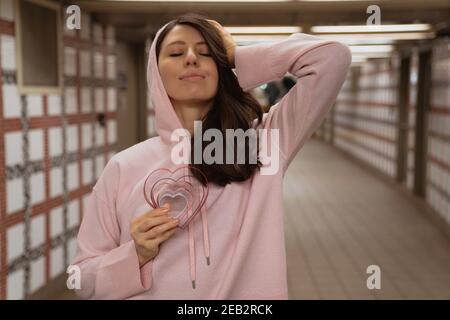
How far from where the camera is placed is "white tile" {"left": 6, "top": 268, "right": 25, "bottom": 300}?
98.1 inches

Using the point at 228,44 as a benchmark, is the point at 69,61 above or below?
above

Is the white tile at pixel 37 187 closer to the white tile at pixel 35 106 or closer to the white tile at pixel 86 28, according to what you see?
the white tile at pixel 35 106

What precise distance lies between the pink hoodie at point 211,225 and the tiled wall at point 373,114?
589 cm

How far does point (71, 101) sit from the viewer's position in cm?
301

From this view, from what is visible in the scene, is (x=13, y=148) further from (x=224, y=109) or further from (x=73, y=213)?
(x=224, y=109)

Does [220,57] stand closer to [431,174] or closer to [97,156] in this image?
[97,156]

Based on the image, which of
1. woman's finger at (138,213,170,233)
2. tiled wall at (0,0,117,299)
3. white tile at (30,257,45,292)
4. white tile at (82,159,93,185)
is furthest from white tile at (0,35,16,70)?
woman's finger at (138,213,170,233)

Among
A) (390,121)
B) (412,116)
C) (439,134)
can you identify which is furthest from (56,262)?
(390,121)

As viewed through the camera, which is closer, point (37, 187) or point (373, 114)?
point (37, 187)

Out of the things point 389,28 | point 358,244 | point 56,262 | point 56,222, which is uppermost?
point 389,28

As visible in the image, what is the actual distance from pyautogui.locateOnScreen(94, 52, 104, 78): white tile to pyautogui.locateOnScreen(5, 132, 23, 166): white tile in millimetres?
472

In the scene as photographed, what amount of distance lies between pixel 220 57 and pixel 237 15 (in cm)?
231

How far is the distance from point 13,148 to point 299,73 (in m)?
2.03

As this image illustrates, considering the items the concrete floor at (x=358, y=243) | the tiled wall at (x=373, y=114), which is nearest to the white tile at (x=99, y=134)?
the concrete floor at (x=358, y=243)
